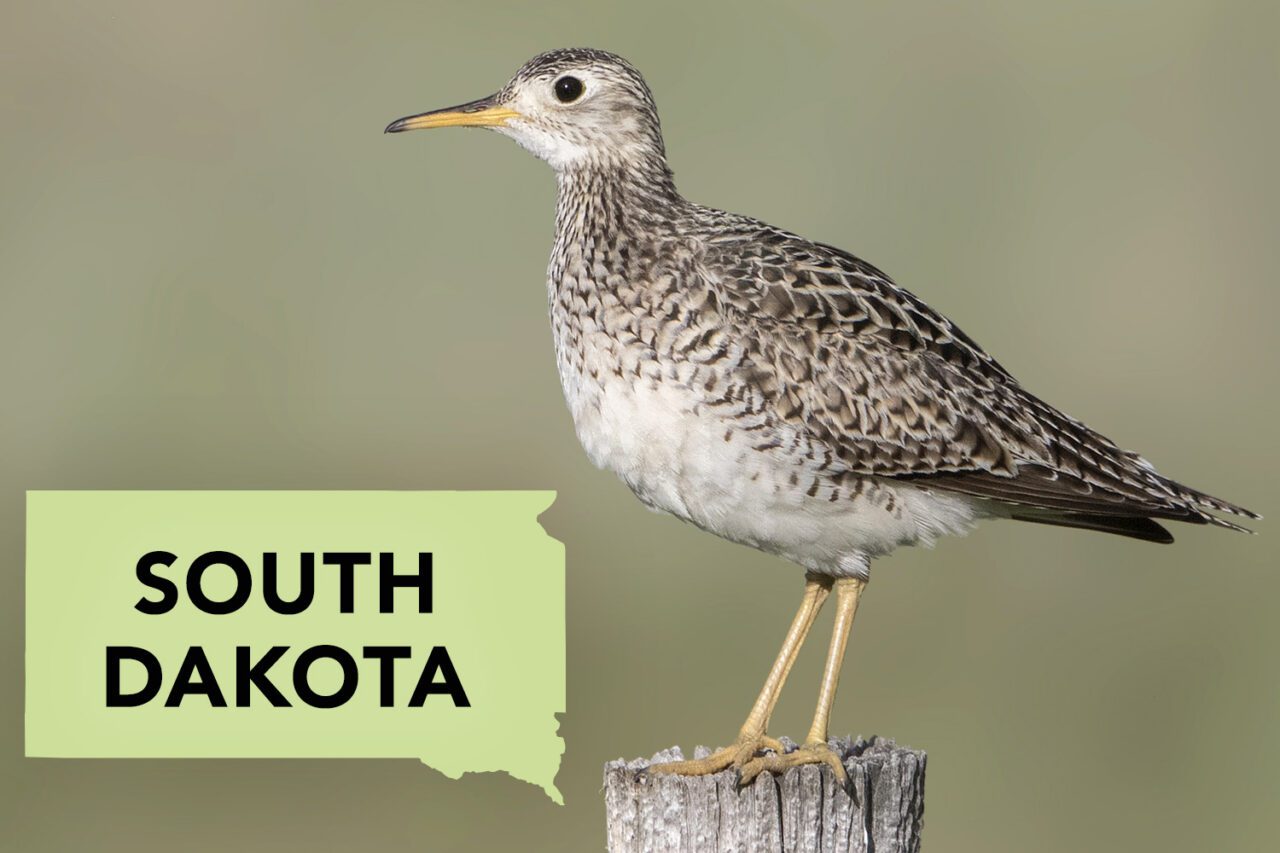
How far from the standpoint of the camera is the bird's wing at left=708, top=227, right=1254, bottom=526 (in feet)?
31.2

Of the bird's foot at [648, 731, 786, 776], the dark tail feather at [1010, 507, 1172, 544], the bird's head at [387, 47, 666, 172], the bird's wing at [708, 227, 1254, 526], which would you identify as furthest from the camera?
the bird's head at [387, 47, 666, 172]

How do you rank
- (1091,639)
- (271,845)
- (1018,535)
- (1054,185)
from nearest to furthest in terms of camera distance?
(271,845), (1091,639), (1018,535), (1054,185)

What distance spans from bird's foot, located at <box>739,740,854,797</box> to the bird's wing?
1.30 meters

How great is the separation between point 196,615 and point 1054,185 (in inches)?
503

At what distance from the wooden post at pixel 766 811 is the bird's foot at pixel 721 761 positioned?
0.34 meters

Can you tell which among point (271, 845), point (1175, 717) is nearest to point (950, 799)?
point (1175, 717)

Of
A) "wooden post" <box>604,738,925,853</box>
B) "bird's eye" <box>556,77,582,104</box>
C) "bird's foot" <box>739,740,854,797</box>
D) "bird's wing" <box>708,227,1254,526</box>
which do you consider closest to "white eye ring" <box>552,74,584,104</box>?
"bird's eye" <box>556,77,582,104</box>

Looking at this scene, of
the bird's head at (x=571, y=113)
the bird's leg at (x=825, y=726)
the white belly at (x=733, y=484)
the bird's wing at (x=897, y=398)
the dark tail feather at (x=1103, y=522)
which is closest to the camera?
the bird's leg at (x=825, y=726)

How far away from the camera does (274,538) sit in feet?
34.9

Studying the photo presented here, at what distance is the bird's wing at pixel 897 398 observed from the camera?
9.50 meters

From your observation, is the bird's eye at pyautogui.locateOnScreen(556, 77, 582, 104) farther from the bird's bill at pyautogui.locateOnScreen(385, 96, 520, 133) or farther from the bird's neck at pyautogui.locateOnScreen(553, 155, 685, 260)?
the bird's neck at pyautogui.locateOnScreen(553, 155, 685, 260)

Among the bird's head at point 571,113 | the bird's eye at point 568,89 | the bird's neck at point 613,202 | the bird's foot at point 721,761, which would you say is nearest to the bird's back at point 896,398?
the bird's neck at point 613,202

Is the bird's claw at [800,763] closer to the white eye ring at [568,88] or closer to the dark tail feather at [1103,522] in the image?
the dark tail feather at [1103,522]

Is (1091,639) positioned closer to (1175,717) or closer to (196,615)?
(1175,717)
